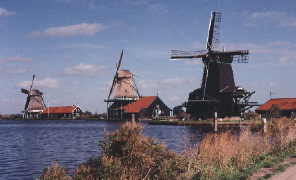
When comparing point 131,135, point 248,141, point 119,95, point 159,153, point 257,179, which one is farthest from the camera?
point 119,95

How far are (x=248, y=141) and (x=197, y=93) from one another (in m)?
40.9

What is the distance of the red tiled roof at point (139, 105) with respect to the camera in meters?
76.2

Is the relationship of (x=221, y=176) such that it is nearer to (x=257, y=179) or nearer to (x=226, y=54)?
(x=257, y=179)

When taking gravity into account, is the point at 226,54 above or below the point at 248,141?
above

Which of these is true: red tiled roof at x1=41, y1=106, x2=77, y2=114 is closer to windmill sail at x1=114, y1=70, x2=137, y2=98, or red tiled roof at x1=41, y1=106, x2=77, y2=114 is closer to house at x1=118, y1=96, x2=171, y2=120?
windmill sail at x1=114, y1=70, x2=137, y2=98

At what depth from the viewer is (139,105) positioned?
77438mm

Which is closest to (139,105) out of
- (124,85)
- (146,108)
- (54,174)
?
(146,108)

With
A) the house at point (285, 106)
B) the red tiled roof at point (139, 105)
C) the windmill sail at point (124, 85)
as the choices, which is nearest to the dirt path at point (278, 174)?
the house at point (285, 106)

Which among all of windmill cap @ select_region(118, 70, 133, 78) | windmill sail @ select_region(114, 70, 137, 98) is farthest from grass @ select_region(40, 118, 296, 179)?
windmill cap @ select_region(118, 70, 133, 78)

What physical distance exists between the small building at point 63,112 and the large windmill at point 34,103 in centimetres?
255

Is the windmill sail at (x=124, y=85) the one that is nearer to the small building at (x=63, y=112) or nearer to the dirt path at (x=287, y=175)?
the small building at (x=63, y=112)

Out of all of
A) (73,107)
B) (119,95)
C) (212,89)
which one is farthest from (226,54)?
(73,107)

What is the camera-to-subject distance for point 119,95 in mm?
A: 80938

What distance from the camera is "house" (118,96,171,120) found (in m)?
75.8
